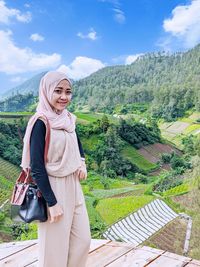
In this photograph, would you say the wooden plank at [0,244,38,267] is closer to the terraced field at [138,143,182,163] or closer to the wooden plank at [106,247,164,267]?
the wooden plank at [106,247,164,267]

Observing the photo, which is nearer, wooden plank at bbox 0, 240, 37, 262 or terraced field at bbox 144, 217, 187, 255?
wooden plank at bbox 0, 240, 37, 262

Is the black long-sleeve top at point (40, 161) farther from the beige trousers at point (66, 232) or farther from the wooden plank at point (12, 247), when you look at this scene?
the wooden plank at point (12, 247)

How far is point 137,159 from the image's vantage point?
2431 centimetres

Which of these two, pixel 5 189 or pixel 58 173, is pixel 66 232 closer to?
pixel 58 173

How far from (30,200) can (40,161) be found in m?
0.14

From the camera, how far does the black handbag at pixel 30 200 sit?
1.16m

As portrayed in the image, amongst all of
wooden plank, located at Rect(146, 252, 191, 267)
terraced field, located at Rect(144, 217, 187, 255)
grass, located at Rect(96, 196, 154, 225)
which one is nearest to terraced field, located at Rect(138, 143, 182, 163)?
grass, located at Rect(96, 196, 154, 225)

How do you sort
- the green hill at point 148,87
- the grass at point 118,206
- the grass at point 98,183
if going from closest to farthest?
the grass at point 118,206, the grass at point 98,183, the green hill at point 148,87

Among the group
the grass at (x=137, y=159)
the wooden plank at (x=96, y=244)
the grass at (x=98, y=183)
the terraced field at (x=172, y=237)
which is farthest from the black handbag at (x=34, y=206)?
the grass at (x=137, y=159)

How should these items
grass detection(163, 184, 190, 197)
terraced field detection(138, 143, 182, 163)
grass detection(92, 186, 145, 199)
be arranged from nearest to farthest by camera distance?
grass detection(92, 186, 145, 199) < grass detection(163, 184, 190, 197) < terraced field detection(138, 143, 182, 163)

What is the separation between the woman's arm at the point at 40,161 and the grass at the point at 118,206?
1217cm

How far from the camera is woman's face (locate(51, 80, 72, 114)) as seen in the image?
1.18 meters

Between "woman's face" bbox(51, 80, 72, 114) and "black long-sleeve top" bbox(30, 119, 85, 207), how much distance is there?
0.28 ft

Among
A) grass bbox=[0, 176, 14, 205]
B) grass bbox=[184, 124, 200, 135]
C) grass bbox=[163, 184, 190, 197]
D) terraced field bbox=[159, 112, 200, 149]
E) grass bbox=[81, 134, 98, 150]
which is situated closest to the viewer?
grass bbox=[0, 176, 14, 205]
